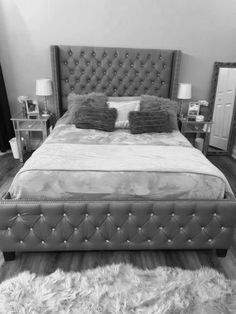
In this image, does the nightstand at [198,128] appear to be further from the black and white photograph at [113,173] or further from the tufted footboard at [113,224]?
the tufted footboard at [113,224]

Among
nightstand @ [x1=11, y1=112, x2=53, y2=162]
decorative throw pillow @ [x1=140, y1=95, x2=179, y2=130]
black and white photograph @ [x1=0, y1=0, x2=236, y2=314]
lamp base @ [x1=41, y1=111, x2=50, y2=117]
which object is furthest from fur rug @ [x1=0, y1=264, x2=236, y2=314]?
lamp base @ [x1=41, y1=111, x2=50, y2=117]

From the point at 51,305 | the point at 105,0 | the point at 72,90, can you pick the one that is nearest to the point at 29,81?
the point at 72,90

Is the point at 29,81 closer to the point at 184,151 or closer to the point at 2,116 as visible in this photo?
the point at 2,116

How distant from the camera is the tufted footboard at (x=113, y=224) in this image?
1.79 meters

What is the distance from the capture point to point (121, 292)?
5.57 feet

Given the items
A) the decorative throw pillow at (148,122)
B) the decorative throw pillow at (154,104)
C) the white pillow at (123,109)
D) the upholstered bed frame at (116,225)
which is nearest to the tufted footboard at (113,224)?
the upholstered bed frame at (116,225)

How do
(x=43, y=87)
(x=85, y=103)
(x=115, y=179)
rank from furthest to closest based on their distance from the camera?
1. (x=43, y=87)
2. (x=85, y=103)
3. (x=115, y=179)

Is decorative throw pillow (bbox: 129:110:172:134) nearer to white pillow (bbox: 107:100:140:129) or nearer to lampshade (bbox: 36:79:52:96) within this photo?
white pillow (bbox: 107:100:140:129)

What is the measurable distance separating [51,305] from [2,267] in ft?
1.76

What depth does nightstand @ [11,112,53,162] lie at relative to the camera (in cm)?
345

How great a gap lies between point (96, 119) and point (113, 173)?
1.29 metres

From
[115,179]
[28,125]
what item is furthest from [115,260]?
[28,125]

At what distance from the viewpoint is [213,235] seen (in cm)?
191

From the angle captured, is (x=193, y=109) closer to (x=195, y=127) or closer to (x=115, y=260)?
(x=195, y=127)
